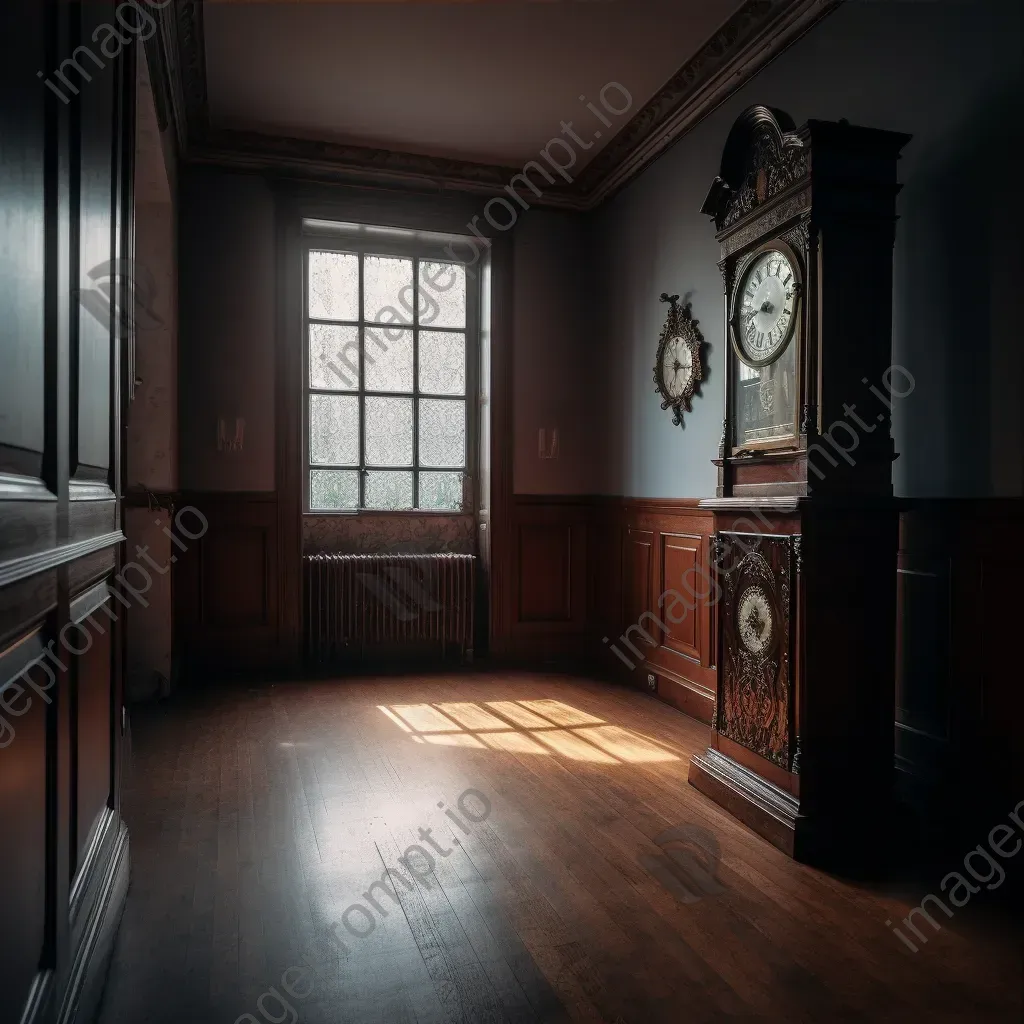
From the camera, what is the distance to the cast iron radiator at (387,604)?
16.8ft

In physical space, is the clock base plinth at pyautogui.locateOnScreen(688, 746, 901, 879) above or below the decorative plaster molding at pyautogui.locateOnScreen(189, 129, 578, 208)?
below

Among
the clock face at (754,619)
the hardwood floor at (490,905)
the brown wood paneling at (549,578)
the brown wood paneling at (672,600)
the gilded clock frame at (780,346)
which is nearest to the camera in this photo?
the hardwood floor at (490,905)

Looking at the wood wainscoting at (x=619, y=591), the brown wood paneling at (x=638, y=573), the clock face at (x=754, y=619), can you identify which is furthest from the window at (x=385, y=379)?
the clock face at (x=754, y=619)

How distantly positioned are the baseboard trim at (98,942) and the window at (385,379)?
339 centimetres

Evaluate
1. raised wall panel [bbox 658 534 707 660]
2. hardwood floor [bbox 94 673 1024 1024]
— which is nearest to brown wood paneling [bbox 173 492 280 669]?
hardwood floor [bbox 94 673 1024 1024]

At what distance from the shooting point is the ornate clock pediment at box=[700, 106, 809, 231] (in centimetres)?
270

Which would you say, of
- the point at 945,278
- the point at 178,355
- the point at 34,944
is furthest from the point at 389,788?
the point at 178,355

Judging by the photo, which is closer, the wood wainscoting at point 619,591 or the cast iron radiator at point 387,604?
the wood wainscoting at point 619,591

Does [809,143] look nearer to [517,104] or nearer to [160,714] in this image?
[517,104]

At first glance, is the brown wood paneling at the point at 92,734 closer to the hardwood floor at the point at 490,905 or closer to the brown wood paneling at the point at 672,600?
the hardwood floor at the point at 490,905

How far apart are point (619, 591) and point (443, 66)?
3185 millimetres

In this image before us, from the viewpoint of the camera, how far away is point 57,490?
4.18 ft

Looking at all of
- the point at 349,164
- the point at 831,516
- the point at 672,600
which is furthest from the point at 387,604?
the point at 831,516

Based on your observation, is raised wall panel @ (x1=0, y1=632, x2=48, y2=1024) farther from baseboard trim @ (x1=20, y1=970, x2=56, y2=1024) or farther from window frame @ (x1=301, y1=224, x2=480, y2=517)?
window frame @ (x1=301, y1=224, x2=480, y2=517)
